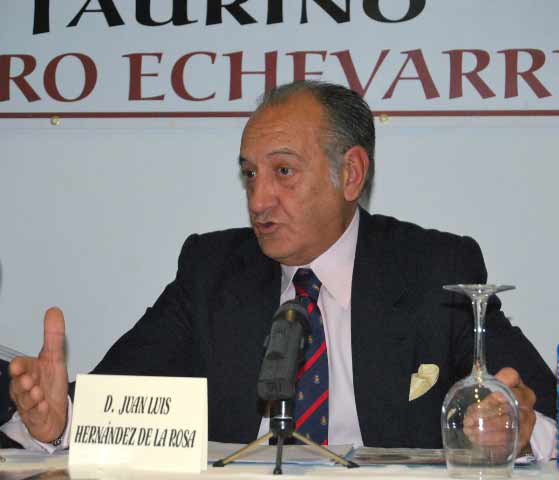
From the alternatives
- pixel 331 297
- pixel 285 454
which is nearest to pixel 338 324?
pixel 331 297

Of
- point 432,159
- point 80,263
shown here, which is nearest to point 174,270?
point 80,263

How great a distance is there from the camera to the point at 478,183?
10.6 feet

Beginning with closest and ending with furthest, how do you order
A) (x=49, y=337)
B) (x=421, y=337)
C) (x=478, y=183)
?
(x=49, y=337) → (x=421, y=337) → (x=478, y=183)

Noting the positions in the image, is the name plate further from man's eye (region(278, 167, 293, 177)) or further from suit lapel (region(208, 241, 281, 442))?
man's eye (region(278, 167, 293, 177))

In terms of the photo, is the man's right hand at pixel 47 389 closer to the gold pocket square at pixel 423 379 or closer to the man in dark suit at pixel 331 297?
the man in dark suit at pixel 331 297

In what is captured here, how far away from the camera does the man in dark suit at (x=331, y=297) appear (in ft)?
8.34

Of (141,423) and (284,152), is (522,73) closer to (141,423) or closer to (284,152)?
(284,152)

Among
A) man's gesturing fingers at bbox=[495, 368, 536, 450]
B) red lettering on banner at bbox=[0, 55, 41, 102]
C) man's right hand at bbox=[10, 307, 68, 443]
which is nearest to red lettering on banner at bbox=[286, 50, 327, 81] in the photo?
red lettering on banner at bbox=[0, 55, 41, 102]

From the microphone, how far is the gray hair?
3.72 feet

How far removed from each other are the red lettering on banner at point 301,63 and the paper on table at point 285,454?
1556 millimetres

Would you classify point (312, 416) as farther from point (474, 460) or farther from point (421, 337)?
point (474, 460)

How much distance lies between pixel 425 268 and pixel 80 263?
131 cm

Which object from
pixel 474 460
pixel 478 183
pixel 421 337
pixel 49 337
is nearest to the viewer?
pixel 474 460

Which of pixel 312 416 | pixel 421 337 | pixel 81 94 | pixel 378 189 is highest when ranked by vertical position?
pixel 81 94
